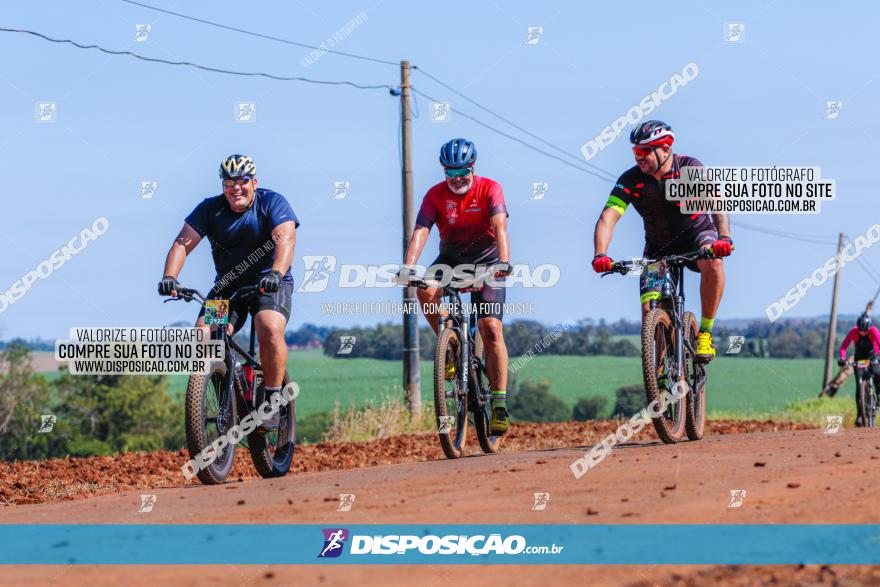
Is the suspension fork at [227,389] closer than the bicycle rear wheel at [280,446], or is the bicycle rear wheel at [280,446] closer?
the suspension fork at [227,389]

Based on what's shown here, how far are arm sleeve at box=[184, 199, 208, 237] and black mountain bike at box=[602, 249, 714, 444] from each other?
3188 mm

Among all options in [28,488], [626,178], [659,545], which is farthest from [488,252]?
[659,545]

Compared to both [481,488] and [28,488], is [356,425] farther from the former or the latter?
[481,488]

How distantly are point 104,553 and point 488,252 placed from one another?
5353 millimetres

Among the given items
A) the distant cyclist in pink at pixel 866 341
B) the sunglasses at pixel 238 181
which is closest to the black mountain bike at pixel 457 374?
the sunglasses at pixel 238 181

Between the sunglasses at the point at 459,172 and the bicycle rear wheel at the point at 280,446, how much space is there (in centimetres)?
220

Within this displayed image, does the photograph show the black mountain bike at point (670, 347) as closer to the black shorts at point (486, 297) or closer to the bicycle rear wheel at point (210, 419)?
Result: the black shorts at point (486, 297)

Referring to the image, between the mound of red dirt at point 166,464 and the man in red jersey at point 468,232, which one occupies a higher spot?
the man in red jersey at point 468,232

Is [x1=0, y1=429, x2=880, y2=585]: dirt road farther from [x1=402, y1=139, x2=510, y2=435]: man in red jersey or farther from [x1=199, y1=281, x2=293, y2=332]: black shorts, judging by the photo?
[x1=402, y1=139, x2=510, y2=435]: man in red jersey

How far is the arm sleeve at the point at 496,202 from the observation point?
34.5ft

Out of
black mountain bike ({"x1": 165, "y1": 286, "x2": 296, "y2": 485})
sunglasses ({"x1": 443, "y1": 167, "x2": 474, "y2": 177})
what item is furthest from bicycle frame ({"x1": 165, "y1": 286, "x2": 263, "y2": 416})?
sunglasses ({"x1": 443, "y1": 167, "x2": 474, "y2": 177})

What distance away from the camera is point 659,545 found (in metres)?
5.79

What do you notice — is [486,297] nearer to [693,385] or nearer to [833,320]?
[693,385]

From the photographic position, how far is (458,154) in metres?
10.4
